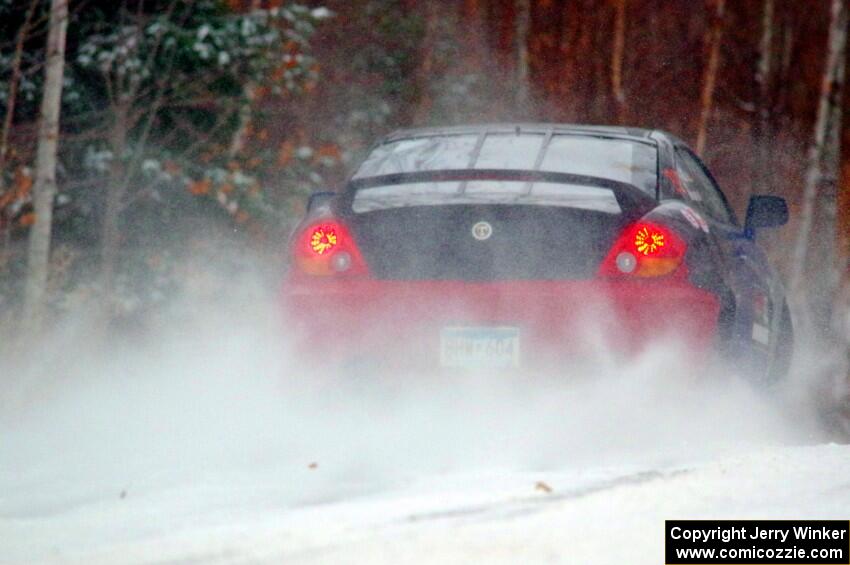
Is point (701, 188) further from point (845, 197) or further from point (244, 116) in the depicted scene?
point (845, 197)

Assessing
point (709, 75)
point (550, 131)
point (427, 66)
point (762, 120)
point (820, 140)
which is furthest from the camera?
point (709, 75)

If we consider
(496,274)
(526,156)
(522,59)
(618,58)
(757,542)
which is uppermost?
(618,58)

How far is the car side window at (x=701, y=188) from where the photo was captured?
698cm

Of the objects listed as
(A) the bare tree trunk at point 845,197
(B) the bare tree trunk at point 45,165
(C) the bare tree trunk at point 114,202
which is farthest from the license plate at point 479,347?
(A) the bare tree trunk at point 845,197

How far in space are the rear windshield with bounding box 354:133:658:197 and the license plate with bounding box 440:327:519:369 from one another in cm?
82

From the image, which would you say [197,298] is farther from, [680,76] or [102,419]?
[680,76]

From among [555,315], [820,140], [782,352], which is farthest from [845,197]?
[555,315]

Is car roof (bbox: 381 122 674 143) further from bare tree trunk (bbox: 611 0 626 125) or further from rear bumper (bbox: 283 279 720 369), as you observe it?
bare tree trunk (bbox: 611 0 626 125)

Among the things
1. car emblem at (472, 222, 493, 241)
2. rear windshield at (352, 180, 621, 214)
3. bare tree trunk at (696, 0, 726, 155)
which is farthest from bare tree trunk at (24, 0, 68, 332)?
bare tree trunk at (696, 0, 726, 155)

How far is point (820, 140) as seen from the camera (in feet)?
69.6

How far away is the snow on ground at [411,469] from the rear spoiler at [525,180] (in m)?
0.66

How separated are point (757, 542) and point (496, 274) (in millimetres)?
1904

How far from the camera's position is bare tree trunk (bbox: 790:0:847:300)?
20500mm

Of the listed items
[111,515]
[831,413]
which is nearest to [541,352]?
[111,515]
